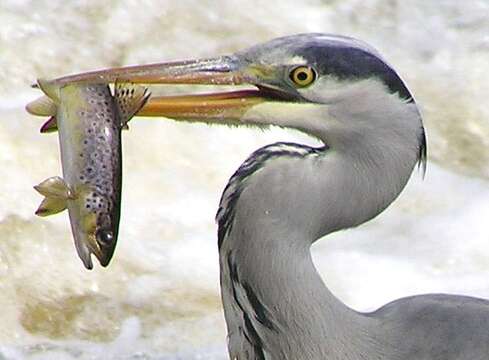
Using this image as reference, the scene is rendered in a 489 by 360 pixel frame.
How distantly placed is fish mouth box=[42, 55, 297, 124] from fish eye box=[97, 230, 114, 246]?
0.28 meters

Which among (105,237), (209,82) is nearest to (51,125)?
(105,237)

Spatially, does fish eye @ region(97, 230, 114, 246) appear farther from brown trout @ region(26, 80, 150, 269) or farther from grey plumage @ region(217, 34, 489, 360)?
grey plumage @ region(217, 34, 489, 360)

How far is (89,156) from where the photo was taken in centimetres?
352

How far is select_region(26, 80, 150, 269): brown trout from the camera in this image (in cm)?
345

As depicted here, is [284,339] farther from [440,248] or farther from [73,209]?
[440,248]

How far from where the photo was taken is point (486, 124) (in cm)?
680

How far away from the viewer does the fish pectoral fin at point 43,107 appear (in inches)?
139

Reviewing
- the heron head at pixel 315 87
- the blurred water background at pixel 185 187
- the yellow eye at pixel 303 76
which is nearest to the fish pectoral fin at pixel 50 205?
the heron head at pixel 315 87

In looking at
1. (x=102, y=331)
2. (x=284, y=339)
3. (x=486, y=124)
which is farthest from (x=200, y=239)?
(x=284, y=339)

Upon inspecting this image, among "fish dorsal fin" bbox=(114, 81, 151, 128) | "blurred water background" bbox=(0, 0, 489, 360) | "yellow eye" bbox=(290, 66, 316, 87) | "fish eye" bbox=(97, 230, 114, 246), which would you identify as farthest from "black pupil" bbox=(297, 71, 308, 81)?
"blurred water background" bbox=(0, 0, 489, 360)

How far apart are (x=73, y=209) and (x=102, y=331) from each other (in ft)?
6.14

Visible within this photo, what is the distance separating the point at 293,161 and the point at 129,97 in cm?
41

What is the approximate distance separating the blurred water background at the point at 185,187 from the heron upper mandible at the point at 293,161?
5.68 ft

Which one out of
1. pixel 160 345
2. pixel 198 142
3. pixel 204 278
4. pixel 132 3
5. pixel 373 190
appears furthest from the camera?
pixel 132 3
